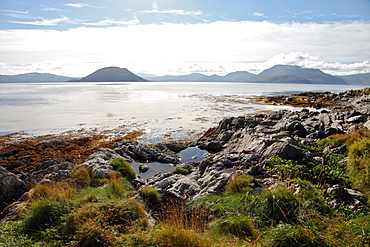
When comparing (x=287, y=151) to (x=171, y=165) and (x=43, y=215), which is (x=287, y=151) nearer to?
(x=171, y=165)

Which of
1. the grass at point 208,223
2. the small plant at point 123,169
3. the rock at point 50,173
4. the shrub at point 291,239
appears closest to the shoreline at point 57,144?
the rock at point 50,173

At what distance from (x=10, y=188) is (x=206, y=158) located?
1222 centimetres

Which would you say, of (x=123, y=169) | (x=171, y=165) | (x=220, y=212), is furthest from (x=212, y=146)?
(x=220, y=212)

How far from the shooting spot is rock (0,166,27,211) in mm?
10262

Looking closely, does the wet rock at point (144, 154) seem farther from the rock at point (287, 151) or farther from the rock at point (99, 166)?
the rock at point (287, 151)

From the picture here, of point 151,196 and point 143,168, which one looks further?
point 143,168

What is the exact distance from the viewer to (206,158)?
17.0 metres

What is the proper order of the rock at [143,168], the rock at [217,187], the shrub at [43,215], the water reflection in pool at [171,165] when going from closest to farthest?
the shrub at [43,215] → the rock at [217,187] → the water reflection in pool at [171,165] → the rock at [143,168]

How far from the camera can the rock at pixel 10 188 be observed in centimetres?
1026

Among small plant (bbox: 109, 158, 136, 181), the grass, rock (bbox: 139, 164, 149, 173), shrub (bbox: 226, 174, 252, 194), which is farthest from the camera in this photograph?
rock (bbox: 139, 164, 149, 173)

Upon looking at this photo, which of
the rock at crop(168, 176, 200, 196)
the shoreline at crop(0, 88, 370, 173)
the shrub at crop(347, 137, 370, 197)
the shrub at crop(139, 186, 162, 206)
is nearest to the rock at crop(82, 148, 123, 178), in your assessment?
the shoreline at crop(0, 88, 370, 173)

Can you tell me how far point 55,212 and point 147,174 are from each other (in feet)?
31.6

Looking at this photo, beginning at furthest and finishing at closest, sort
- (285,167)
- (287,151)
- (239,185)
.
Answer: (287,151) < (285,167) < (239,185)

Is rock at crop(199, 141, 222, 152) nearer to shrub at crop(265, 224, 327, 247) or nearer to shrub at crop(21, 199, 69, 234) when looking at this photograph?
shrub at crop(21, 199, 69, 234)
